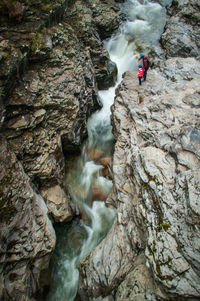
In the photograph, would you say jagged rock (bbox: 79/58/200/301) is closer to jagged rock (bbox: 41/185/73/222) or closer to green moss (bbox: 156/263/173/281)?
green moss (bbox: 156/263/173/281)

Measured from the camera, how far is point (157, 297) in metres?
4.31

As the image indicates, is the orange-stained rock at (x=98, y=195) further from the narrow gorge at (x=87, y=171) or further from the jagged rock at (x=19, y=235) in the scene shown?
the jagged rock at (x=19, y=235)

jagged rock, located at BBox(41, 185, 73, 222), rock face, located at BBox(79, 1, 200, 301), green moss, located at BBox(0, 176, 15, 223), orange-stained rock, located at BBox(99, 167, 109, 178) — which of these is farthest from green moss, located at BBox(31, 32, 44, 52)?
orange-stained rock, located at BBox(99, 167, 109, 178)

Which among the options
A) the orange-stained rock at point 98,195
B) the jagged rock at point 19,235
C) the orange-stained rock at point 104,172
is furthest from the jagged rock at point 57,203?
the orange-stained rock at point 104,172

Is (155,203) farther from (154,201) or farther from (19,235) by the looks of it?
(19,235)

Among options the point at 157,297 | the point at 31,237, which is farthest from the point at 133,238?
the point at 31,237

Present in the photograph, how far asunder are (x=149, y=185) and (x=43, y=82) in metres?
6.85

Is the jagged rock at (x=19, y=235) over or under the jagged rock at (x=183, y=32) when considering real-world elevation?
under

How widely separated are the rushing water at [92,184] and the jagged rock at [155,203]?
134cm

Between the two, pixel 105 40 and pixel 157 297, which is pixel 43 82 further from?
pixel 105 40

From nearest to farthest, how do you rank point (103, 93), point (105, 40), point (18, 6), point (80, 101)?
point (18, 6) < point (80, 101) < point (103, 93) < point (105, 40)

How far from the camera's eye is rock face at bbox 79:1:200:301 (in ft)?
14.0

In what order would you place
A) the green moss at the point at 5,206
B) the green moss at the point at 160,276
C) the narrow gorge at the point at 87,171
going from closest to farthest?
the green moss at the point at 160,276
the narrow gorge at the point at 87,171
the green moss at the point at 5,206

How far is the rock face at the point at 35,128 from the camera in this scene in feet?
19.0
